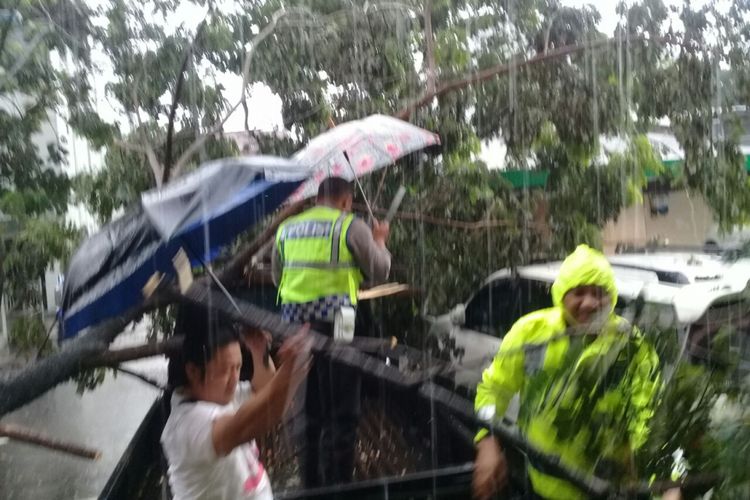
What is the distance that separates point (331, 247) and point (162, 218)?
902mm

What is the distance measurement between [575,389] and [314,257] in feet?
4.18

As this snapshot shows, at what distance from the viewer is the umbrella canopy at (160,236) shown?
7.17 ft

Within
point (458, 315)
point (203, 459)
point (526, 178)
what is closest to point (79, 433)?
point (203, 459)

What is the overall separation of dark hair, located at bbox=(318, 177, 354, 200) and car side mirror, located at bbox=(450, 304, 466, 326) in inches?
38.3

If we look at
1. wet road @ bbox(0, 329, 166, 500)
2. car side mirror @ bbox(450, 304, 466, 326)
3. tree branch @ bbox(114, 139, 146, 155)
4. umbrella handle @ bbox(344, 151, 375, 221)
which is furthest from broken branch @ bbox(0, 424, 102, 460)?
car side mirror @ bbox(450, 304, 466, 326)

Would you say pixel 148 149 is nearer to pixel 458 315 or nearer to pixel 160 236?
pixel 160 236

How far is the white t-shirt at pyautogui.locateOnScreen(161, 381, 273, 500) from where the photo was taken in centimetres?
200

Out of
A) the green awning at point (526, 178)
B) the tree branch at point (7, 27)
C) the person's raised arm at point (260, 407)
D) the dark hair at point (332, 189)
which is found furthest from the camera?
the green awning at point (526, 178)

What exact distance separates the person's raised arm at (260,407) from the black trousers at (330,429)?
0.71 m

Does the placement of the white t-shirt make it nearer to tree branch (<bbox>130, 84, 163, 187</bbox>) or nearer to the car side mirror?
tree branch (<bbox>130, 84, 163, 187</bbox>)

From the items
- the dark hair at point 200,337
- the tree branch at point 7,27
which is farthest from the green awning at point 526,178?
the tree branch at point 7,27

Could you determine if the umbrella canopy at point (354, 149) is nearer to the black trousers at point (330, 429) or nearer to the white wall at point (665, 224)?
A: the black trousers at point (330, 429)

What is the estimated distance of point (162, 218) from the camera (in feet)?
7.18

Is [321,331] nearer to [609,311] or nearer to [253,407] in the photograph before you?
[253,407]
